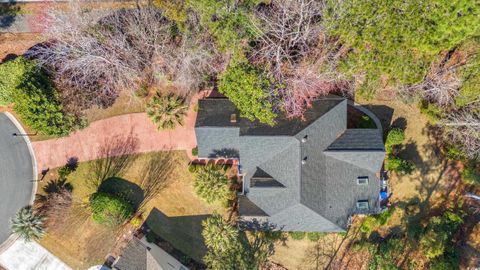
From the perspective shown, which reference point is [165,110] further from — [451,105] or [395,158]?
[451,105]

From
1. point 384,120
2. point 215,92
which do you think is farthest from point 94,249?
point 384,120

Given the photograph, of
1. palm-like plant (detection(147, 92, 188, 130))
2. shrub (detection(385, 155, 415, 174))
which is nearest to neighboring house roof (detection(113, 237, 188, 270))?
palm-like plant (detection(147, 92, 188, 130))

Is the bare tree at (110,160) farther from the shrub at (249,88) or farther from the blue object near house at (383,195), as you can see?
the blue object near house at (383,195)

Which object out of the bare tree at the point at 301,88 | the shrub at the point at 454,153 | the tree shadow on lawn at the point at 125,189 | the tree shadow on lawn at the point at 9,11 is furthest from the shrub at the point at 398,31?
the tree shadow on lawn at the point at 9,11

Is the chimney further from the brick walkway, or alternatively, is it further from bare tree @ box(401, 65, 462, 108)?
bare tree @ box(401, 65, 462, 108)

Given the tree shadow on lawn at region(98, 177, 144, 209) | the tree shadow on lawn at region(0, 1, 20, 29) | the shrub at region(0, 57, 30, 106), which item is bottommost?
the tree shadow on lawn at region(98, 177, 144, 209)

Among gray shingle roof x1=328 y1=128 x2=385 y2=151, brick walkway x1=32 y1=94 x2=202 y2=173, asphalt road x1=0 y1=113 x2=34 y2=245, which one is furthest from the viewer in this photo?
asphalt road x1=0 y1=113 x2=34 y2=245

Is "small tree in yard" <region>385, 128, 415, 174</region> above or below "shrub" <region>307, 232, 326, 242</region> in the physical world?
above
